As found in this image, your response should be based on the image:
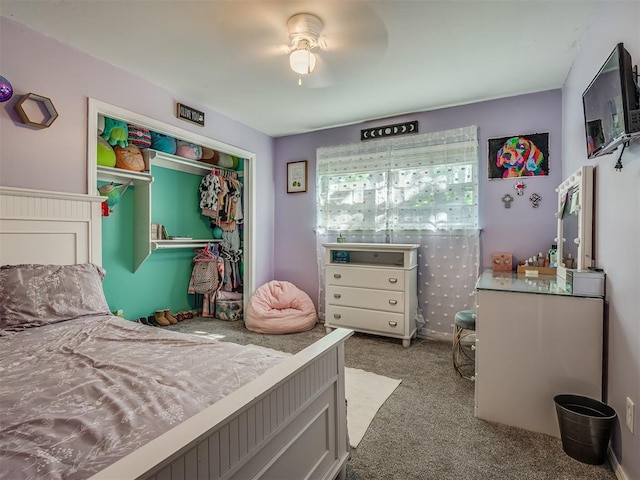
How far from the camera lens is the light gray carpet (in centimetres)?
155

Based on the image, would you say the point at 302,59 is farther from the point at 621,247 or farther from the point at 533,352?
the point at 533,352

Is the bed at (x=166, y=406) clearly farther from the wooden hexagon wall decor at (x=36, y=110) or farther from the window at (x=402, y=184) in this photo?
the window at (x=402, y=184)

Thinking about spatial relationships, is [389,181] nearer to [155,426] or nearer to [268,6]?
[268,6]

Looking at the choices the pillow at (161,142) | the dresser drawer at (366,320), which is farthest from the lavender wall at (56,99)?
the dresser drawer at (366,320)

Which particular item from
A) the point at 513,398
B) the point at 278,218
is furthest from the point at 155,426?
the point at 278,218

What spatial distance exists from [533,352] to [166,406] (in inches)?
74.0

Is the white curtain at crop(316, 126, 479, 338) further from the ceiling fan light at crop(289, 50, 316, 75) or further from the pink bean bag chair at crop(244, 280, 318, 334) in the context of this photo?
the ceiling fan light at crop(289, 50, 316, 75)

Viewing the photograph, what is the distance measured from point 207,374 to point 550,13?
8.81ft

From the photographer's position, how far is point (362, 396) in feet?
7.46

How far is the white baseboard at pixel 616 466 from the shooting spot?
1.47 meters

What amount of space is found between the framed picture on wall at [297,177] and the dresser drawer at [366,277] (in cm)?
123

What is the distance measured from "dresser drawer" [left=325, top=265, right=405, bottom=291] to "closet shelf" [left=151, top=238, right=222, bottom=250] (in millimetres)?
1762

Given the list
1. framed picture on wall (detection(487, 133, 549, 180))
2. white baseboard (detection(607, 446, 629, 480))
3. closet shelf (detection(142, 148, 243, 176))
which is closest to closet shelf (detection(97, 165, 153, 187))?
closet shelf (detection(142, 148, 243, 176))

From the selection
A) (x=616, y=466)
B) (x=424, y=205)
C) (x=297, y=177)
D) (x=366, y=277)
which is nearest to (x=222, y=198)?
(x=297, y=177)
